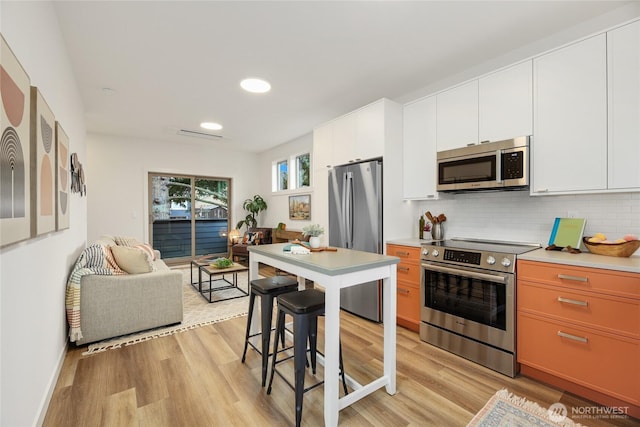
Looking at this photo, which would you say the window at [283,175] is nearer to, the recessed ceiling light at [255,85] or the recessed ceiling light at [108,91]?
the recessed ceiling light at [255,85]

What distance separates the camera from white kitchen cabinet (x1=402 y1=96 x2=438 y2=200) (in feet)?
9.80

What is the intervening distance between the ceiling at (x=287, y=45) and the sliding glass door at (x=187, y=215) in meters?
2.54

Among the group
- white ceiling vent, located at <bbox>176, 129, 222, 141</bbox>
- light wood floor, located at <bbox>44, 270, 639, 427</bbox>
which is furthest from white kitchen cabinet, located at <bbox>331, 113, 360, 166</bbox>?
white ceiling vent, located at <bbox>176, 129, 222, 141</bbox>

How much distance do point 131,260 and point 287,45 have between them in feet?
8.54

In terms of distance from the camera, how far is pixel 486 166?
99.0 inches

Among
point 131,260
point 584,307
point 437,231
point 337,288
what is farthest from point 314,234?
point 131,260

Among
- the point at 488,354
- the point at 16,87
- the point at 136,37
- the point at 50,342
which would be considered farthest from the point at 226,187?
the point at 488,354

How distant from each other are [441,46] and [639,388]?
2780 mm

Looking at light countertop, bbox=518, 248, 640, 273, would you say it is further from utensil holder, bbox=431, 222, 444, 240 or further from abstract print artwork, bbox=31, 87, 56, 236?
abstract print artwork, bbox=31, 87, 56, 236

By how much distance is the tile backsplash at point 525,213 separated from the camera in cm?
213

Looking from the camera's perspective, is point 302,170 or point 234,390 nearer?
point 234,390

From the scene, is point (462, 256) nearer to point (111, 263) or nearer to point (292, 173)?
point (111, 263)

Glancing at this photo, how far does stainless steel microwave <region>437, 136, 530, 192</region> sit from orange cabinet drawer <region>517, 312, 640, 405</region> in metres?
1.09

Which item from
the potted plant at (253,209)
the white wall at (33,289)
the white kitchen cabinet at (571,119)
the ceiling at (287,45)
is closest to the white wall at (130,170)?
the potted plant at (253,209)
